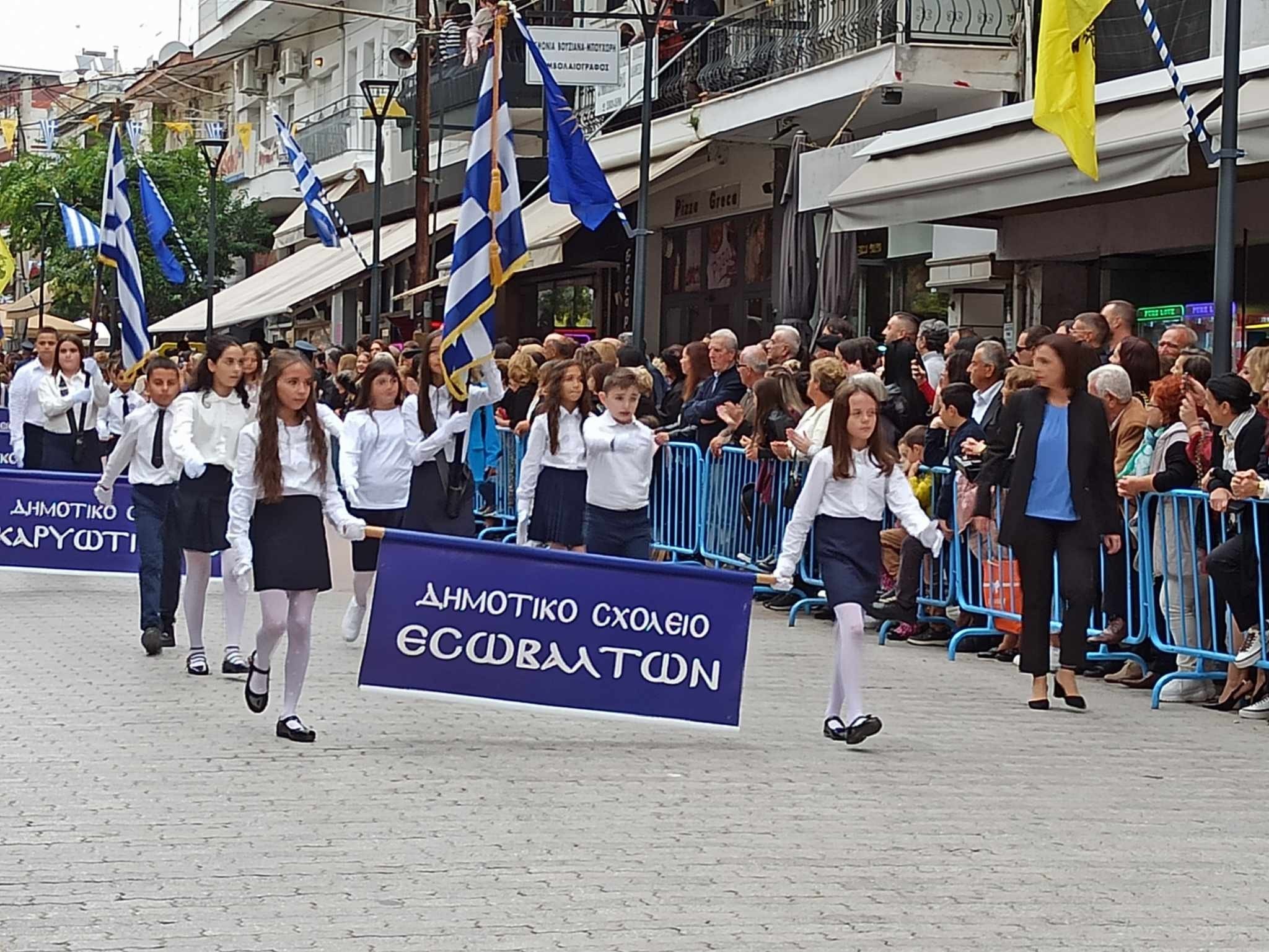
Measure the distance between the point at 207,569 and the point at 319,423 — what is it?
2.17 metres

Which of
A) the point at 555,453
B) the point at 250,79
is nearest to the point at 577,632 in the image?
the point at 555,453

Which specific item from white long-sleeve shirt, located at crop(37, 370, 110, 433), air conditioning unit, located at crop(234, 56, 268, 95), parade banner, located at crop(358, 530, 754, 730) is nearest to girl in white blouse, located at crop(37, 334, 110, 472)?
white long-sleeve shirt, located at crop(37, 370, 110, 433)

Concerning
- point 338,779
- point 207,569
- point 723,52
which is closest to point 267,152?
point 723,52

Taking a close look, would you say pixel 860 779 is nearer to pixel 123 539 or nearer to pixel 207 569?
pixel 207 569

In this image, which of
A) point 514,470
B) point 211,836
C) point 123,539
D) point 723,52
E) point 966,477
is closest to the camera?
point 211,836

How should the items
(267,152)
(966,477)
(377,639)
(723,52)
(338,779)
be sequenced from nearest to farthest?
(338,779), (377,639), (966,477), (723,52), (267,152)

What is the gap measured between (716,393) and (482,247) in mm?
3143

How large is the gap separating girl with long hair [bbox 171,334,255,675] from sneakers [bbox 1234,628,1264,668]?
5.10 m

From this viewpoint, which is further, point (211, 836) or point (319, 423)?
point (319, 423)

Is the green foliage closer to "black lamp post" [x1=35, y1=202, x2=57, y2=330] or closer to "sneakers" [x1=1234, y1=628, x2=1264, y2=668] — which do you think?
"black lamp post" [x1=35, y1=202, x2=57, y2=330]

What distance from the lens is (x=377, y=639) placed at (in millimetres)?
9055

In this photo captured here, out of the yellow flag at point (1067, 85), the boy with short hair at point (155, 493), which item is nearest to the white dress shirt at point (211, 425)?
the boy with short hair at point (155, 493)

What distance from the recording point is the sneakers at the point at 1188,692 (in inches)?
421

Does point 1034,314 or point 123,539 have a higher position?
point 1034,314
